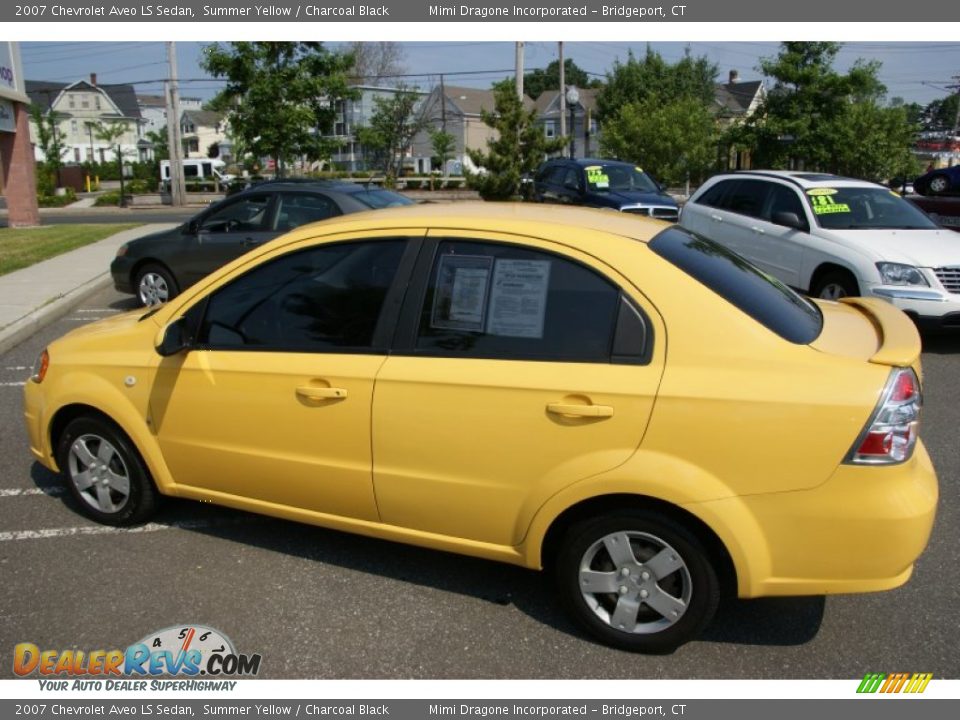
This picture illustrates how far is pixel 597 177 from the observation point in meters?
15.3

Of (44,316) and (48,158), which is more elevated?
(48,158)

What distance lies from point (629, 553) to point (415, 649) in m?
0.95

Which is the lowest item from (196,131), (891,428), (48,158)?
(891,428)

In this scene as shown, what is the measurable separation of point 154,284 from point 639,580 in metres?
8.22

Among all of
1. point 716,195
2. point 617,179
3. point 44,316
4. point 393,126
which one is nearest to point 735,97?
point 393,126

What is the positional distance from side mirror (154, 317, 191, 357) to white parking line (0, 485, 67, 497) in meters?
1.61

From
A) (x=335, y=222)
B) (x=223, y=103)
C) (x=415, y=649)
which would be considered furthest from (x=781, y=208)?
(x=223, y=103)

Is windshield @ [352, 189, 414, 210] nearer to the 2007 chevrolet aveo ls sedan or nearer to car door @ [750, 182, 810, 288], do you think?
car door @ [750, 182, 810, 288]

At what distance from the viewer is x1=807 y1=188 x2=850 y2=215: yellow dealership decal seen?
881cm

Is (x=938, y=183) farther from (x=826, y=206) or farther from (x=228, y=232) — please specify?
(x=228, y=232)

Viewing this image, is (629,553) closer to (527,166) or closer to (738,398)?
(738,398)

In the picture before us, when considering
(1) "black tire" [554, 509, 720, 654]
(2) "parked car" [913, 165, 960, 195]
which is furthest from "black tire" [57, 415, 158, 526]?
(2) "parked car" [913, 165, 960, 195]

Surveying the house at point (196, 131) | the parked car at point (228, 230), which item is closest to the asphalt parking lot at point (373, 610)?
the parked car at point (228, 230)

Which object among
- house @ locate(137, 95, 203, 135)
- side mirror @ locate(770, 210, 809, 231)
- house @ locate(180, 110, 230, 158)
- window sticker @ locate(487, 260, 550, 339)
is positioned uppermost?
house @ locate(137, 95, 203, 135)
